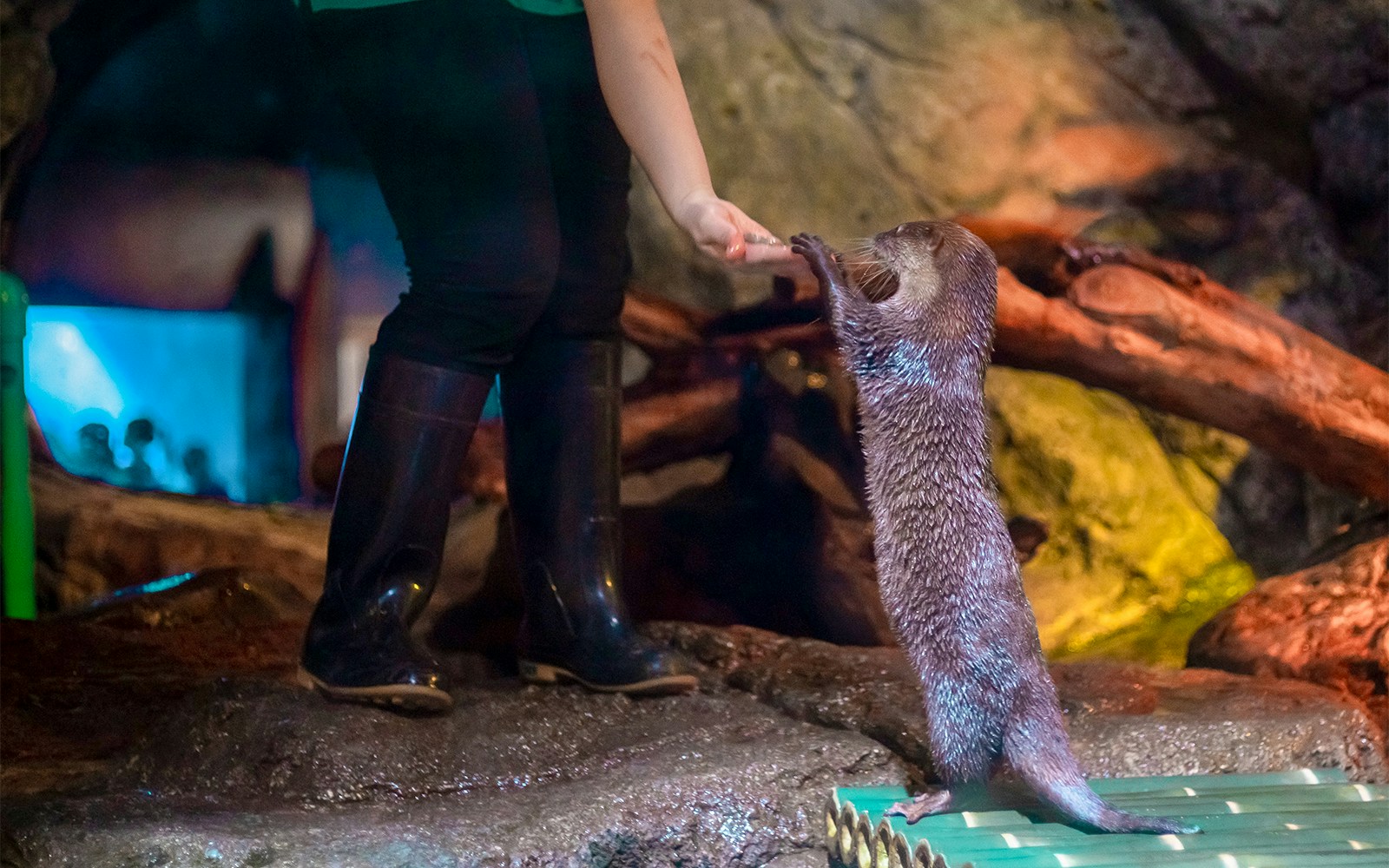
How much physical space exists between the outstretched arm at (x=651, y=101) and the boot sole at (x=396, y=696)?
39.7 inches

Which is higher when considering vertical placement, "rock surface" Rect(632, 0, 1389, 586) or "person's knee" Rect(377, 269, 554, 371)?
"rock surface" Rect(632, 0, 1389, 586)

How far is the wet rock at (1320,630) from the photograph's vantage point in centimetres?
249

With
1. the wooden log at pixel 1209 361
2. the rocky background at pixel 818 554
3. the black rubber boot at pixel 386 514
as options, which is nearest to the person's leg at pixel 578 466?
the rocky background at pixel 818 554

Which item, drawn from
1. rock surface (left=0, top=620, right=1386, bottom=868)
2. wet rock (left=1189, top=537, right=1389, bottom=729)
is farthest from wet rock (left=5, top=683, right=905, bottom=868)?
wet rock (left=1189, top=537, right=1389, bottom=729)

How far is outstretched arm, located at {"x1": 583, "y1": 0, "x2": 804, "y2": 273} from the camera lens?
1.98 m

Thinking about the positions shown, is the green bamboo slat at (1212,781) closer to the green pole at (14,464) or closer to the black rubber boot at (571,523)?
the black rubber boot at (571,523)

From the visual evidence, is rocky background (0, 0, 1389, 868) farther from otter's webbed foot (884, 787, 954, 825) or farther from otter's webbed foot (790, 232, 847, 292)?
otter's webbed foot (790, 232, 847, 292)

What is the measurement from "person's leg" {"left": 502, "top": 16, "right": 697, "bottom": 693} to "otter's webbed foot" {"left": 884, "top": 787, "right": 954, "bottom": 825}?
724 millimetres

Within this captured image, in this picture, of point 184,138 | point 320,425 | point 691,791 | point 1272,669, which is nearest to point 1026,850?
point 691,791

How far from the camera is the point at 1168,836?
1.60 meters

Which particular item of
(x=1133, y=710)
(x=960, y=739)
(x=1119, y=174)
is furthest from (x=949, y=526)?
(x=1119, y=174)

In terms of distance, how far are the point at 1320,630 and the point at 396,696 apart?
2.19m

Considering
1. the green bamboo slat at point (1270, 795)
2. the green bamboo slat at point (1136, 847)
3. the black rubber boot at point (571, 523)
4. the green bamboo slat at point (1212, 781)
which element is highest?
the black rubber boot at point (571, 523)

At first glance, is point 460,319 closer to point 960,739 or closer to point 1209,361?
point 960,739
